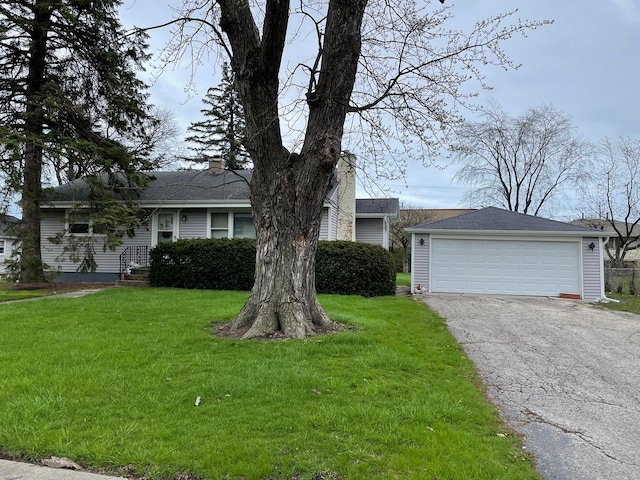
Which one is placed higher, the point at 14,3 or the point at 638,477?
the point at 14,3

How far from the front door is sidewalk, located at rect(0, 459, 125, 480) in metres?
14.0

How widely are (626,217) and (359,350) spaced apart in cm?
2566

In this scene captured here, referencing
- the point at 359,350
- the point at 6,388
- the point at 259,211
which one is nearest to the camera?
the point at 6,388

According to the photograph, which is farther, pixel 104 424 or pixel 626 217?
pixel 626 217

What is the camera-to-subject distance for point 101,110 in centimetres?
1424

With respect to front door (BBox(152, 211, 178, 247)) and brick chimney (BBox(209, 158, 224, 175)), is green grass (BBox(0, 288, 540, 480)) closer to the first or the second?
front door (BBox(152, 211, 178, 247))

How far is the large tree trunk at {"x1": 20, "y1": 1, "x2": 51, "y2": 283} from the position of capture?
12.3 metres

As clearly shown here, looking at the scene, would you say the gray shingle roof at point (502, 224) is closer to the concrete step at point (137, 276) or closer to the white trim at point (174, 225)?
the white trim at point (174, 225)

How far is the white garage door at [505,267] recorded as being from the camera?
46.9 feet

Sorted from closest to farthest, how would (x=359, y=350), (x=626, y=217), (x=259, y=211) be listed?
(x=359, y=350)
(x=259, y=211)
(x=626, y=217)

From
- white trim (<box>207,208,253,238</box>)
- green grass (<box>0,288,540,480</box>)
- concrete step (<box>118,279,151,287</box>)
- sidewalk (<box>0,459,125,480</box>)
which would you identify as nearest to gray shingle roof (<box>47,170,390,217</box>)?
white trim (<box>207,208,253,238</box>)

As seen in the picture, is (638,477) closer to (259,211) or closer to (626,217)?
(259,211)

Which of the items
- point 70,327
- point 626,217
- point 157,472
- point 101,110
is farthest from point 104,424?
point 626,217

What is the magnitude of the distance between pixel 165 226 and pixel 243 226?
3.17m
